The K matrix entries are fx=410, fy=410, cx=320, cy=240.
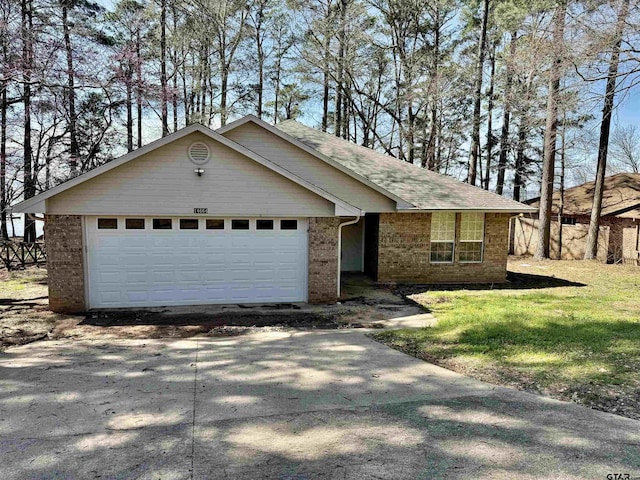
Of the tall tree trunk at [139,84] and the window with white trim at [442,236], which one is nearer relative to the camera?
the window with white trim at [442,236]

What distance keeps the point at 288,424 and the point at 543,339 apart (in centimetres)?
488

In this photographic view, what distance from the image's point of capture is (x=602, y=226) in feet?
67.0

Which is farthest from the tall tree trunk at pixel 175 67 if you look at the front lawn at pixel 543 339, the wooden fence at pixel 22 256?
the front lawn at pixel 543 339

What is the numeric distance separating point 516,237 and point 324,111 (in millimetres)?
14667

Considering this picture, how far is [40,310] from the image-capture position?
9641 mm

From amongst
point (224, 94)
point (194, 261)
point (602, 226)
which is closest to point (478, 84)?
point (602, 226)

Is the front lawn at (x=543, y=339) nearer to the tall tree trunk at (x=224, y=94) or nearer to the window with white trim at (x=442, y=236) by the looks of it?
the window with white trim at (x=442, y=236)

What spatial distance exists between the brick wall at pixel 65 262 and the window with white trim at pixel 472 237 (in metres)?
11.4

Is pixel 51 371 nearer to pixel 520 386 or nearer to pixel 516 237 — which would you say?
pixel 520 386

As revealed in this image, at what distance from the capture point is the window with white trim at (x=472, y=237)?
1414 centimetres

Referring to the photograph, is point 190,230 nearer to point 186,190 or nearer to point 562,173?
point 186,190

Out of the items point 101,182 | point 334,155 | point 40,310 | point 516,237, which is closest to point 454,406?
point 101,182

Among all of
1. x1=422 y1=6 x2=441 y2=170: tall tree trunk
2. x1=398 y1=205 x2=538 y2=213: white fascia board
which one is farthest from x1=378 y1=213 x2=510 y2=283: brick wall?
x1=422 y1=6 x2=441 y2=170: tall tree trunk

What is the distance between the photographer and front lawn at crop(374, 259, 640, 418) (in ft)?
16.1
